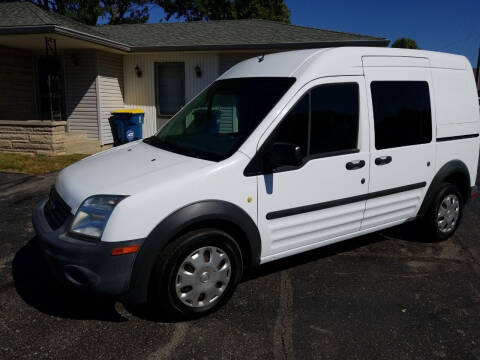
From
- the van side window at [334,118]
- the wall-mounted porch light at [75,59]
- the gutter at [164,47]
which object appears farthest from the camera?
the wall-mounted porch light at [75,59]

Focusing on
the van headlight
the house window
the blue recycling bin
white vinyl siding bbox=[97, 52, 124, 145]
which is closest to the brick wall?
the blue recycling bin

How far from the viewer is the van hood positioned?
2.92 meters

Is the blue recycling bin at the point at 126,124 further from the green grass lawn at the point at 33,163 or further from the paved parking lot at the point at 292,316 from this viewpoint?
the paved parking lot at the point at 292,316

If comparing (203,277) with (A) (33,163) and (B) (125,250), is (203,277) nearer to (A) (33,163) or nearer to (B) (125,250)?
(B) (125,250)

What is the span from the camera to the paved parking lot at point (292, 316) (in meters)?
2.84

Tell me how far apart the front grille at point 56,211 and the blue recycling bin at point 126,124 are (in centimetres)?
784

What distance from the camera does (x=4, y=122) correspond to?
10453mm

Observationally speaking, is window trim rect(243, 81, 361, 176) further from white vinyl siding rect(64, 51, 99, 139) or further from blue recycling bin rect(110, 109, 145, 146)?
white vinyl siding rect(64, 51, 99, 139)

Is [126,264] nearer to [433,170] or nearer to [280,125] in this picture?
[280,125]

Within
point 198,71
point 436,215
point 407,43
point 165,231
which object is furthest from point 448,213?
point 407,43

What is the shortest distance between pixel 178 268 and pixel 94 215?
2.27 feet

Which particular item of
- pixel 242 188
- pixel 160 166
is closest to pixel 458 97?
pixel 242 188

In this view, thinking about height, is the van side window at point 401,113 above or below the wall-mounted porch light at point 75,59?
below

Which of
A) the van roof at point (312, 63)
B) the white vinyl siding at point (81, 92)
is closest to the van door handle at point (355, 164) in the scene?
the van roof at point (312, 63)
